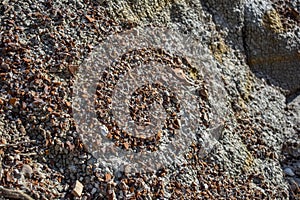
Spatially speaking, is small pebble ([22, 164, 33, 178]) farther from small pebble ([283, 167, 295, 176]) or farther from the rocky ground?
small pebble ([283, 167, 295, 176])

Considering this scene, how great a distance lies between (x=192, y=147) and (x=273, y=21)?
161 cm

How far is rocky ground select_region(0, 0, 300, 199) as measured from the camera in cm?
275

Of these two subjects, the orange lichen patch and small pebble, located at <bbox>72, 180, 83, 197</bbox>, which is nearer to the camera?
small pebble, located at <bbox>72, 180, 83, 197</bbox>

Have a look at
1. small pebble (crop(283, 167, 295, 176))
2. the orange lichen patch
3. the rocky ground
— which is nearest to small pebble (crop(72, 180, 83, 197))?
the rocky ground

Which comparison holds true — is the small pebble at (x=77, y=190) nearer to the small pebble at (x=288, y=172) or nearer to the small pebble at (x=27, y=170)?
the small pebble at (x=27, y=170)

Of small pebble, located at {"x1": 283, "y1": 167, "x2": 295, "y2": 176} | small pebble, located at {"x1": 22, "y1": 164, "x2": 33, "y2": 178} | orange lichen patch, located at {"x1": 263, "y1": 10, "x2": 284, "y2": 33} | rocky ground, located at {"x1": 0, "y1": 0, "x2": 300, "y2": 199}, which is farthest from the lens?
orange lichen patch, located at {"x1": 263, "y1": 10, "x2": 284, "y2": 33}

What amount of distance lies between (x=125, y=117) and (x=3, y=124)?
2.36 ft

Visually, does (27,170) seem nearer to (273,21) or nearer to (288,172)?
(288,172)

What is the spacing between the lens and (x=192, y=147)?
313 cm

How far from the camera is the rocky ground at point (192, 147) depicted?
275cm

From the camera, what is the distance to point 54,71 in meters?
2.98

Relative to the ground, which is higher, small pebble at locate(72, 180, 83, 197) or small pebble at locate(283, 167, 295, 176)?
small pebble at locate(283, 167, 295, 176)

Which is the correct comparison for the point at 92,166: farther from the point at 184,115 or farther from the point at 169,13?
the point at 169,13

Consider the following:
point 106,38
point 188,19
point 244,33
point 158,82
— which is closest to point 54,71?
point 106,38
